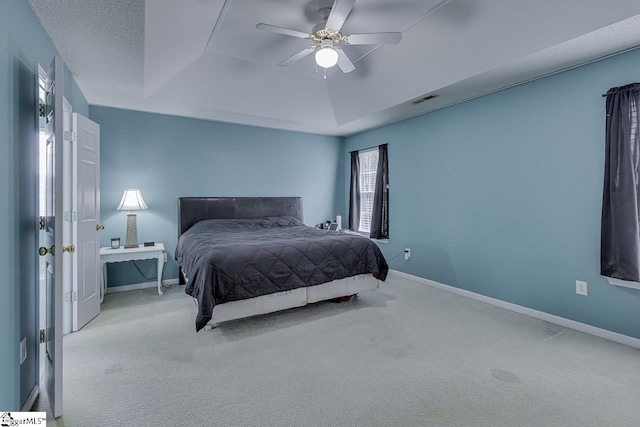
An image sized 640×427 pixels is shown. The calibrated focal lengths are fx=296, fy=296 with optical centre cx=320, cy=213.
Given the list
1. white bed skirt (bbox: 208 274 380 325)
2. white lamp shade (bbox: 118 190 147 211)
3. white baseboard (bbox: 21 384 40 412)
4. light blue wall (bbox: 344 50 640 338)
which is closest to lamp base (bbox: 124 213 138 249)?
white lamp shade (bbox: 118 190 147 211)

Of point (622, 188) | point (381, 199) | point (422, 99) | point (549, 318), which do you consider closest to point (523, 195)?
point (622, 188)

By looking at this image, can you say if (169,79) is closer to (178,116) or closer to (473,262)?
(178,116)

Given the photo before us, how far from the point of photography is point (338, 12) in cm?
228

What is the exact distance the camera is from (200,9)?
8.57 ft

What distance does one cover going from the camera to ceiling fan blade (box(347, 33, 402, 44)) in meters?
2.55

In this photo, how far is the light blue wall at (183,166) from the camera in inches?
166

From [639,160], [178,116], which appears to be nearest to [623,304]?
[639,160]

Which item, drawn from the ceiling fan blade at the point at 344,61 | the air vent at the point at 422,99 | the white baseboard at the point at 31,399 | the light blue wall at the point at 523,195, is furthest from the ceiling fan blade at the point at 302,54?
the white baseboard at the point at 31,399

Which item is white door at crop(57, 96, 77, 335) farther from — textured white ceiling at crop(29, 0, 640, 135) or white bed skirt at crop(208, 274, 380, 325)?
white bed skirt at crop(208, 274, 380, 325)

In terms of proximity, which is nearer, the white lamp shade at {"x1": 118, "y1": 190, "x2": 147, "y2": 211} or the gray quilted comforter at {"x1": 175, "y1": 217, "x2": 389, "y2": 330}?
the gray quilted comforter at {"x1": 175, "y1": 217, "x2": 389, "y2": 330}

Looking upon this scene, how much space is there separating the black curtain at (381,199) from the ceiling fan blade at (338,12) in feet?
9.65

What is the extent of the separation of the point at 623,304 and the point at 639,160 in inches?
49.8

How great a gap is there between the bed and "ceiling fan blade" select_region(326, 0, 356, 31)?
2.09 meters

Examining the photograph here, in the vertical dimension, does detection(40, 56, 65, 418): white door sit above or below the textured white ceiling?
below
